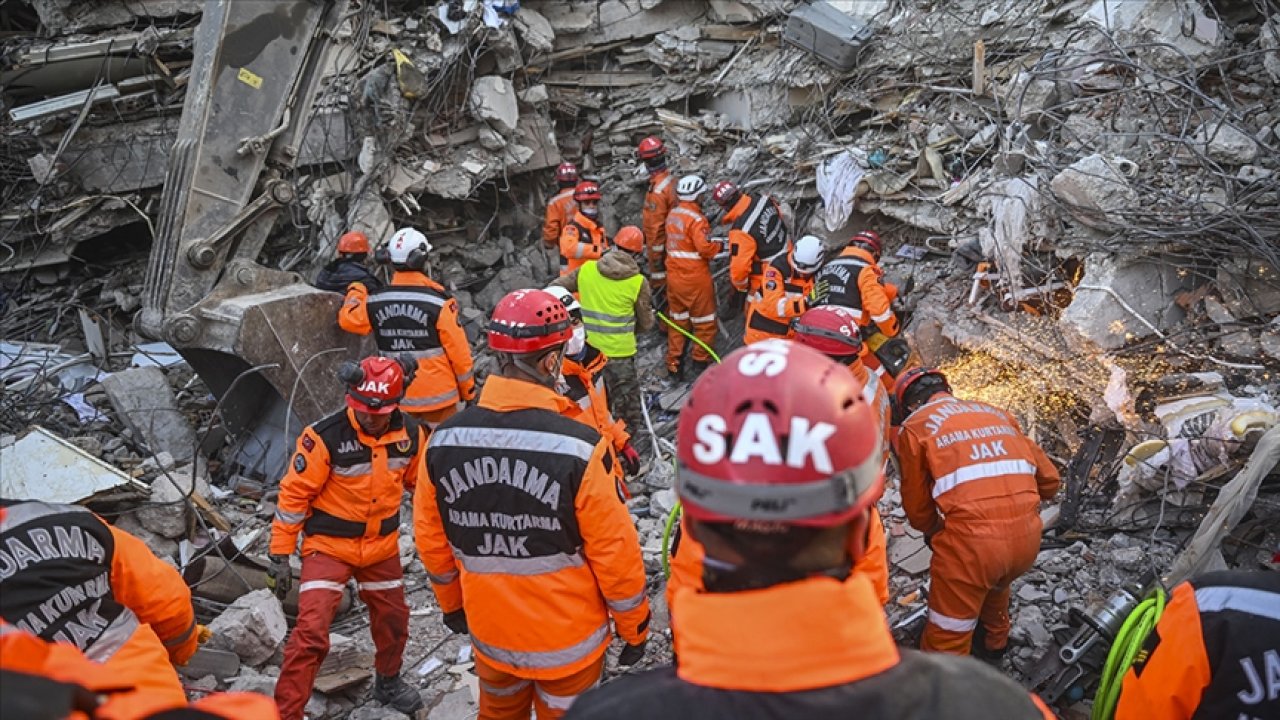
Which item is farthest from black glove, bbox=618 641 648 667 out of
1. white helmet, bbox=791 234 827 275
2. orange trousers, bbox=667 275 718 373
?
orange trousers, bbox=667 275 718 373

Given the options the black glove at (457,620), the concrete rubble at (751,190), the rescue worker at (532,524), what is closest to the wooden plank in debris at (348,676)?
the concrete rubble at (751,190)

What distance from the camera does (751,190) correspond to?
367 inches

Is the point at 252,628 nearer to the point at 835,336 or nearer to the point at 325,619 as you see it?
the point at 325,619

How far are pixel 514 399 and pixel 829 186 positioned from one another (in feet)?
19.8

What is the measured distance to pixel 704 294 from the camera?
29.2 feet

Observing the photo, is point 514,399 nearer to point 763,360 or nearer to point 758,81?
point 763,360

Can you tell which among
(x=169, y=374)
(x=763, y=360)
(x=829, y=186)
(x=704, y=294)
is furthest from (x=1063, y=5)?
(x=169, y=374)

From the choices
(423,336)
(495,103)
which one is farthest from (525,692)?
(495,103)

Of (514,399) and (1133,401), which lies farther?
(1133,401)

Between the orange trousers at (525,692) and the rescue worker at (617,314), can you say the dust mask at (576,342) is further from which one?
the orange trousers at (525,692)

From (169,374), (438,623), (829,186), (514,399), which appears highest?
(514,399)

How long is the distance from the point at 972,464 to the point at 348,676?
3.53m

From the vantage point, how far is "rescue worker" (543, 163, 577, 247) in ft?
32.0

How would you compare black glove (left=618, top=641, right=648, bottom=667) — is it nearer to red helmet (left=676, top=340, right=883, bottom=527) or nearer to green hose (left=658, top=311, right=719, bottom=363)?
red helmet (left=676, top=340, right=883, bottom=527)
